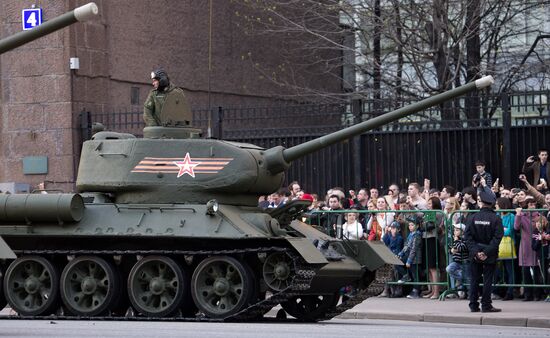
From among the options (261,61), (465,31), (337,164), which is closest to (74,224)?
(337,164)

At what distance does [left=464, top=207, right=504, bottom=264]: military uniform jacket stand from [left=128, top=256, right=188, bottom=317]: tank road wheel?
4106 mm

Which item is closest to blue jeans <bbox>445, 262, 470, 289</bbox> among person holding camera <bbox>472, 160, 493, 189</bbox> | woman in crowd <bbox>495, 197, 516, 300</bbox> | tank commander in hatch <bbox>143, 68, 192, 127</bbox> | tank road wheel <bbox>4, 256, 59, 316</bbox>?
woman in crowd <bbox>495, 197, 516, 300</bbox>

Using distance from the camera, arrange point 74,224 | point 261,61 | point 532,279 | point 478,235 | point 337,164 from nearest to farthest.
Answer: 1. point 74,224
2. point 478,235
3. point 532,279
4. point 337,164
5. point 261,61

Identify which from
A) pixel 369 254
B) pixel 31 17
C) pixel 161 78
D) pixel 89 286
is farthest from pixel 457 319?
pixel 31 17

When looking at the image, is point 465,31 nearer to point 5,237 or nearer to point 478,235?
point 478,235

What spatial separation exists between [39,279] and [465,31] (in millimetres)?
11133

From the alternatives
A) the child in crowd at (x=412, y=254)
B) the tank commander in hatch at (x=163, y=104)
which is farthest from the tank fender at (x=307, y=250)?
the child in crowd at (x=412, y=254)

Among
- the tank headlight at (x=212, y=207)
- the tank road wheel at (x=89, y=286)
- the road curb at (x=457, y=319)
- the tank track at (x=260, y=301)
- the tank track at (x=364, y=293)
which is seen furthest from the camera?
the tank track at (x=364, y=293)

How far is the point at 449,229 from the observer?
20.5 meters

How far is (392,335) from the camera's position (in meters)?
14.1

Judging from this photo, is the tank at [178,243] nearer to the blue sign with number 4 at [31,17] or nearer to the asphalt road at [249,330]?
the asphalt road at [249,330]

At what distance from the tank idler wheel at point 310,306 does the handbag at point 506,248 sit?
312cm

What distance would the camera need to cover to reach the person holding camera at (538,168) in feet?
72.7

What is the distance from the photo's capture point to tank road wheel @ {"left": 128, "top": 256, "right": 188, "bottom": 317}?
55.9 feet
